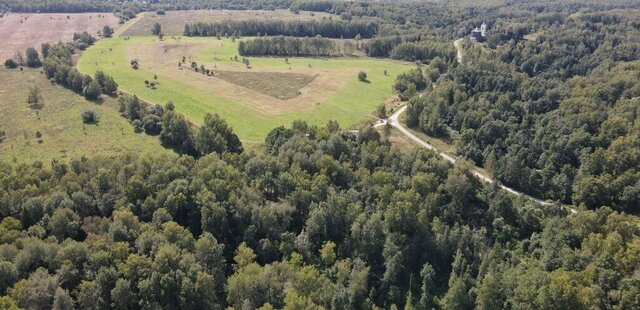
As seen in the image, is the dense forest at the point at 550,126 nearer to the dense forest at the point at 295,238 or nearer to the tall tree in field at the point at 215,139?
the dense forest at the point at 295,238

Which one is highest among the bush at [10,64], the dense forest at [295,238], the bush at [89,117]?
the bush at [10,64]

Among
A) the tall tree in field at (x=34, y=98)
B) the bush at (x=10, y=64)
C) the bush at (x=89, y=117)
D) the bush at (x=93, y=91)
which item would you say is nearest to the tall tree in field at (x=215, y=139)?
the bush at (x=89, y=117)

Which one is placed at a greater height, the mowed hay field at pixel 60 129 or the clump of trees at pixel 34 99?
the clump of trees at pixel 34 99

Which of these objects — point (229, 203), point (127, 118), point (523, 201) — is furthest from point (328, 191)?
point (127, 118)

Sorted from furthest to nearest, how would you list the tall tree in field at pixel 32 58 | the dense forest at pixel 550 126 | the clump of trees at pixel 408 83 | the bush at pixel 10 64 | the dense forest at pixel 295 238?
the tall tree in field at pixel 32 58 < the bush at pixel 10 64 < the clump of trees at pixel 408 83 < the dense forest at pixel 550 126 < the dense forest at pixel 295 238

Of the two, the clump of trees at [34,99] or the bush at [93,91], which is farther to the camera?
the bush at [93,91]

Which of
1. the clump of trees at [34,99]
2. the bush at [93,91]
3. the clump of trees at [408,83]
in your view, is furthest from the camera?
the clump of trees at [408,83]
